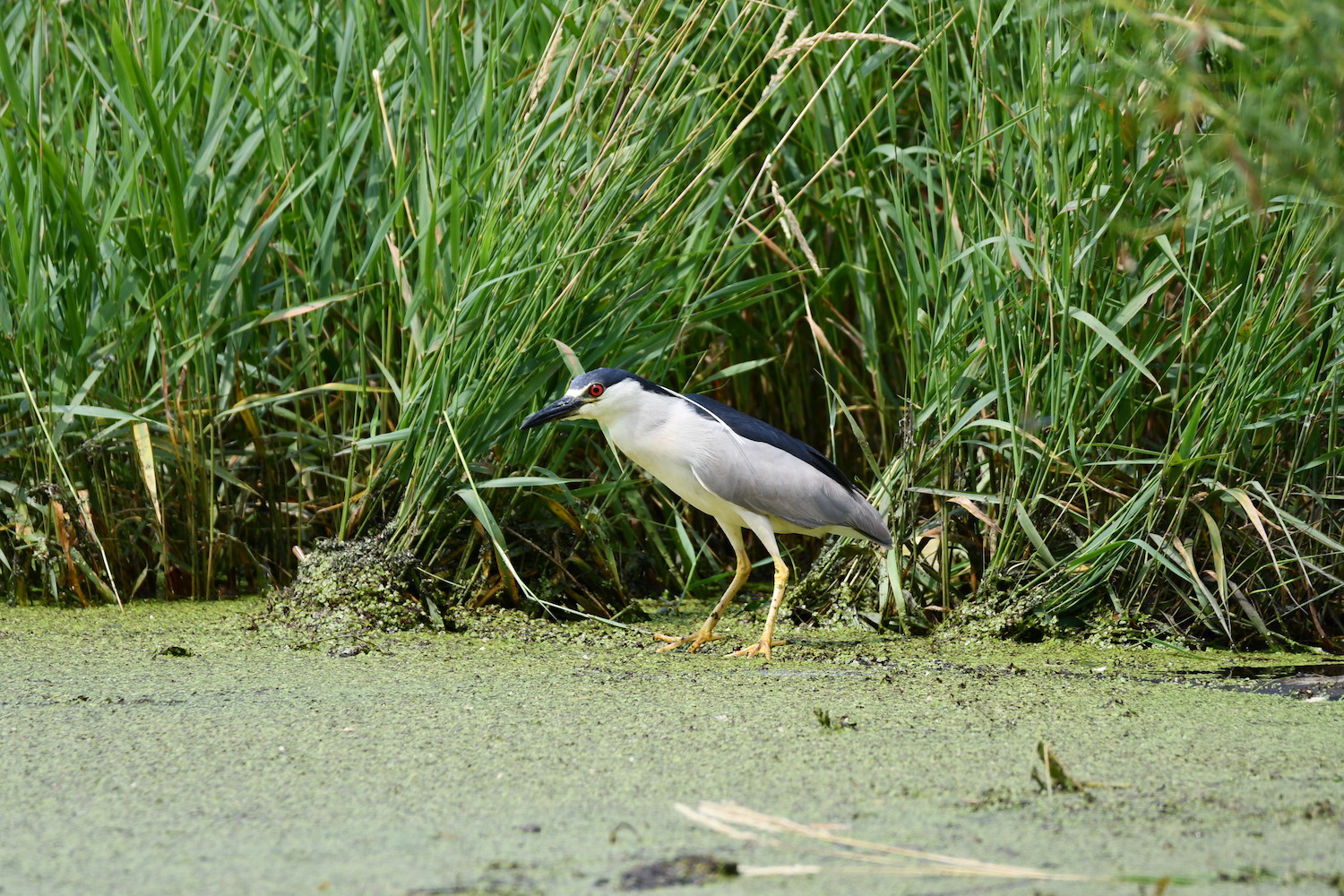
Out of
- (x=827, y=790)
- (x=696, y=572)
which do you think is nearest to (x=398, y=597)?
(x=696, y=572)

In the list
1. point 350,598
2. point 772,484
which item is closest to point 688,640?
point 772,484

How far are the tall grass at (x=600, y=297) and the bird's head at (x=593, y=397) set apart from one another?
121 mm

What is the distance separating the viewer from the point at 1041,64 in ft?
9.02

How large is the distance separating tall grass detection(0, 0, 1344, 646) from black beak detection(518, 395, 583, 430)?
0.11m

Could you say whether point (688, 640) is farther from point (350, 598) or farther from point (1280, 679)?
point (1280, 679)

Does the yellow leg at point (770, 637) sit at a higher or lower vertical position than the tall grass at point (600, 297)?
lower

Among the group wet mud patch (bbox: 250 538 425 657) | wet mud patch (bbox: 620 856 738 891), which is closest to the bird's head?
wet mud patch (bbox: 250 538 425 657)

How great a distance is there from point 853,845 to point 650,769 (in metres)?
0.44

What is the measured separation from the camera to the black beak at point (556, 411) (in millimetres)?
2982

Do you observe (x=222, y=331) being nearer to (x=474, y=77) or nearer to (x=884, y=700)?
(x=474, y=77)

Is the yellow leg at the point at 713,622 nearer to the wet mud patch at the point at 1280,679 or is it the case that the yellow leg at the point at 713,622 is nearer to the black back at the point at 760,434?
the black back at the point at 760,434

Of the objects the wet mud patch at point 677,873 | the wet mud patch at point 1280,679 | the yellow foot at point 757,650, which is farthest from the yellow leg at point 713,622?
the wet mud patch at point 677,873

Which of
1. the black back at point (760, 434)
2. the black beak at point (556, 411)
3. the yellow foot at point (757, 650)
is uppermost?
the black beak at point (556, 411)

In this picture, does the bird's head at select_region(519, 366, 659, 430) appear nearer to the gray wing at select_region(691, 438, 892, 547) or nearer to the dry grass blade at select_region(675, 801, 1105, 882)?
the gray wing at select_region(691, 438, 892, 547)
